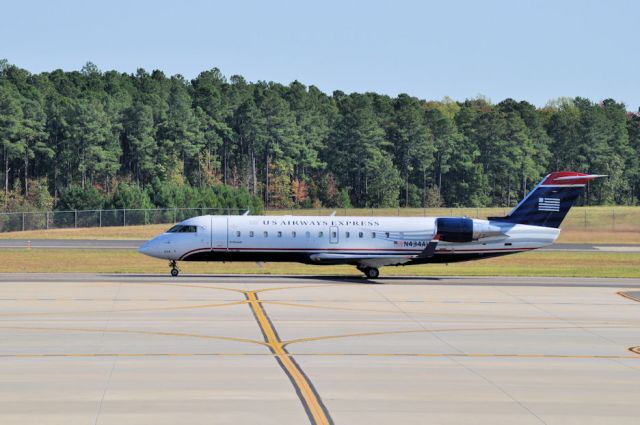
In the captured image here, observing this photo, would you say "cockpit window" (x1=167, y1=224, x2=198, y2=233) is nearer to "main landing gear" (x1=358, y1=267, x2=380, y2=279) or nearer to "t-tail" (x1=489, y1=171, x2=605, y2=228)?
"main landing gear" (x1=358, y1=267, x2=380, y2=279)

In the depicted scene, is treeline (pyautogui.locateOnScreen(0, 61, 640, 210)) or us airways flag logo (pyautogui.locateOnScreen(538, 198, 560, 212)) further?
treeline (pyautogui.locateOnScreen(0, 61, 640, 210))

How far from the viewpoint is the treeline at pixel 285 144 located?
13875cm

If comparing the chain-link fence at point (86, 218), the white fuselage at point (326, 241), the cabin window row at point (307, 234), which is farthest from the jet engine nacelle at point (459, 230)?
the chain-link fence at point (86, 218)

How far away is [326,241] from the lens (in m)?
50.9

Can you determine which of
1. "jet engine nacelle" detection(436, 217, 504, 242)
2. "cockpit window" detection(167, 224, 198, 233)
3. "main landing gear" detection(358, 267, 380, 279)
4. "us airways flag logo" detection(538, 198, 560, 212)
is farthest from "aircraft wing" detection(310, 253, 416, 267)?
"us airways flag logo" detection(538, 198, 560, 212)

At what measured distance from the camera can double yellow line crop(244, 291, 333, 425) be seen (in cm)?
1955

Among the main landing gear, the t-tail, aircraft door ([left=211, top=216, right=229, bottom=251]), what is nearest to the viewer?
aircraft door ([left=211, top=216, right=229, bottom=251])

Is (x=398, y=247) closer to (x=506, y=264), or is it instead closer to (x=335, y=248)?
(x=335, y=248)

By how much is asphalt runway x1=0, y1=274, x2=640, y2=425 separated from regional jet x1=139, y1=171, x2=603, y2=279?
380cm

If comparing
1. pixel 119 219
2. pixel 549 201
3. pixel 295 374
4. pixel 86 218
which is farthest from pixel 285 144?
pixel 295 374

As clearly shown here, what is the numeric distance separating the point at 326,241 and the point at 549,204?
11378mm

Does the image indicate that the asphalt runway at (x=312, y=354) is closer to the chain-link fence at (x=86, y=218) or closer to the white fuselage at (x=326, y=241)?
the white fuselage at (x=326, y=241)

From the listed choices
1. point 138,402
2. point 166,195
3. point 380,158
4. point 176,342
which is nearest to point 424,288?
point 176,342

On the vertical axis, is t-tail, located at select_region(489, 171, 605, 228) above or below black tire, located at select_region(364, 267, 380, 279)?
above
